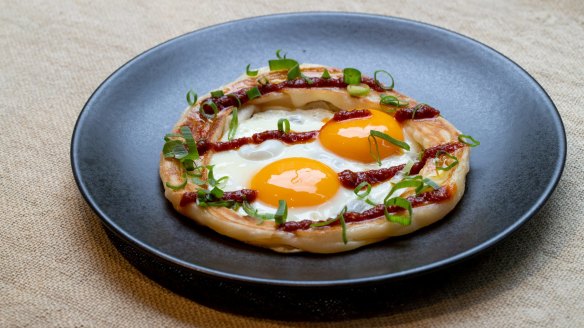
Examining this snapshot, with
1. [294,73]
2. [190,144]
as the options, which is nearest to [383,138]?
[294,73]

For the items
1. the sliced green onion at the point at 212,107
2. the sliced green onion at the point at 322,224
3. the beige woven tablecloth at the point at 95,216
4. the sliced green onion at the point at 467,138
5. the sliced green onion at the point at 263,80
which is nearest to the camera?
the beige woven tablecloth at the point at 95,216

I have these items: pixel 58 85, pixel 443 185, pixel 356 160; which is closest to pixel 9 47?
pixel 58 85

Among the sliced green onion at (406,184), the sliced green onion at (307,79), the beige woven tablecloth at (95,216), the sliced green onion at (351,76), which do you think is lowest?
the beige woven tablecloth at (95,216)

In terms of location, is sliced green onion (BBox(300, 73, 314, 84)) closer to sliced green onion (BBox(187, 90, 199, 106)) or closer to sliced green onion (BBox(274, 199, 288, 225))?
sliced green onion (BBox(187, 90, 199, 106))

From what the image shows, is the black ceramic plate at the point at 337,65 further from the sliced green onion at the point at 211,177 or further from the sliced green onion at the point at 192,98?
the sliced green onion at the point at 211,177

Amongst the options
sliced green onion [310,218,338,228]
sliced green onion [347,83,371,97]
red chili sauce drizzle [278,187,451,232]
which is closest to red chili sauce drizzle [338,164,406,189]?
red chili sauce drizzle [278,187,451,232]

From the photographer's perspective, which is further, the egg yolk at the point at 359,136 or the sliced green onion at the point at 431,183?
the egg yolk at the point at 359,136

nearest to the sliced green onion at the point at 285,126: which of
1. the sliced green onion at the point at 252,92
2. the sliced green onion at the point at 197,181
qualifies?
the sliced green onion at the point at 252,92
